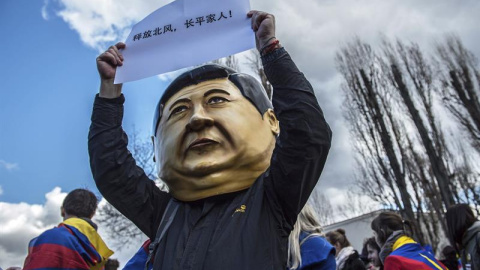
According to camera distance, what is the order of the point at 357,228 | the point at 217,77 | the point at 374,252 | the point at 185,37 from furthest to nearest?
the point at 357,228, the point at 374,252, the point at 217,77, the point at 185,37

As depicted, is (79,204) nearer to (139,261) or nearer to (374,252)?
(139,261)

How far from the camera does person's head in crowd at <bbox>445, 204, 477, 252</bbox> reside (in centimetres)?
337

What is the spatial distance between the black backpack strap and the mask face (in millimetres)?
52

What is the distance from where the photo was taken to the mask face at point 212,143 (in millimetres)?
1722

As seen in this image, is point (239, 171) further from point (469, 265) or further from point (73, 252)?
point (469, 265)

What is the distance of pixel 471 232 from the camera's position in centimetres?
330

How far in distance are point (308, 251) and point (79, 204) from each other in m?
2.17

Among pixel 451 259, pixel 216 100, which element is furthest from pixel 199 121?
pixel 451 259

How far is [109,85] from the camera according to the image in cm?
189

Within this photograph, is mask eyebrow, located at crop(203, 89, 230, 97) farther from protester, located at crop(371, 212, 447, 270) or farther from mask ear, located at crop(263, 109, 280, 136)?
protester, located at crop(371, 212, 447, 270)

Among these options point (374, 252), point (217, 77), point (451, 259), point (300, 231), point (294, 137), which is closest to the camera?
point (294, 137)

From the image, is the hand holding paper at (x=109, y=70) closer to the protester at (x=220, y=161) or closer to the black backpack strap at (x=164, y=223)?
the protester at (x=220, y=161)

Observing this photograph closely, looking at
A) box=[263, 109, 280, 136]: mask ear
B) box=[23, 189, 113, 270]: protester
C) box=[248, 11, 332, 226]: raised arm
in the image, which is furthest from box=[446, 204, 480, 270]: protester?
box=[23, 189, 113, 270]: protester

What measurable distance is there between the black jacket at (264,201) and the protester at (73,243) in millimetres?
1203
